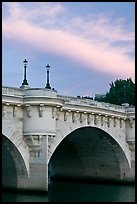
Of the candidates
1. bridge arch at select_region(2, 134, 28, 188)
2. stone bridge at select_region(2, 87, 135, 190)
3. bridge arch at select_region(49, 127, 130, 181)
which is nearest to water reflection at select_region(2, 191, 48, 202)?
stone bridge at select_region(2, 87, 135, 190)

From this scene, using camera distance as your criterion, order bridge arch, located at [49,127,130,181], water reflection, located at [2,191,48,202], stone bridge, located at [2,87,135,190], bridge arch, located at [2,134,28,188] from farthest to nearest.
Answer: bridge arch, located at [49,127,130,181], bridge arch, located at [2,134,28,188], stone bridge, located at [2,87,135,190], water reflection, located at [2,191,48,202]

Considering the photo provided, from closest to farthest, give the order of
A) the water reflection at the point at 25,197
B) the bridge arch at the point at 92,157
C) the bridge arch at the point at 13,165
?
the water reflection at the point at 25,197 < the bridge arch at the point at 13,165 < the bridge arch at the point at 92,157

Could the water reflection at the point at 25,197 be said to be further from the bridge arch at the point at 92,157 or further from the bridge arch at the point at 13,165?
the bridge arch at the point at 92,157

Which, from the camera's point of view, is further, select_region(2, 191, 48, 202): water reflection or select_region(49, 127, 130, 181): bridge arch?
select_region(49, 127, 130, 181): bridge arch

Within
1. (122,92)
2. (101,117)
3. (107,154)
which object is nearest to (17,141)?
(101,117)

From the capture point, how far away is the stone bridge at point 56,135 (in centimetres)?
2434

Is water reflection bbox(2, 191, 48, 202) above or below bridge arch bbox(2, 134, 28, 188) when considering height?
below

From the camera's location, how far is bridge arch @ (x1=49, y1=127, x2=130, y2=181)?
3692cm

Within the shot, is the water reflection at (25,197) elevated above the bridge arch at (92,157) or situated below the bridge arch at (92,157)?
below

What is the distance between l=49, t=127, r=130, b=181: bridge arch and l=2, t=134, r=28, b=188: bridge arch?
34.8ft

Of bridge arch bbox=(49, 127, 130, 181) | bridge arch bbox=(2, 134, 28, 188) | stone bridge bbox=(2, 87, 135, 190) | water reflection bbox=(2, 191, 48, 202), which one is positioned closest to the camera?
water reflection bbox=(2, 191, 48, 202)

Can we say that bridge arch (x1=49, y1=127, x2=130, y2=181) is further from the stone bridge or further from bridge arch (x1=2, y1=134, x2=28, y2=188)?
bridge arch (x1=2, y1=134, x2=28, y2=188)

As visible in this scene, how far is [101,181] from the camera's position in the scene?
129ft

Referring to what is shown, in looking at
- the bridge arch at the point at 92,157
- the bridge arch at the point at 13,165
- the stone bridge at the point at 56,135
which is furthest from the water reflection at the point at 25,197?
the bridge arch at the point at 92,157
